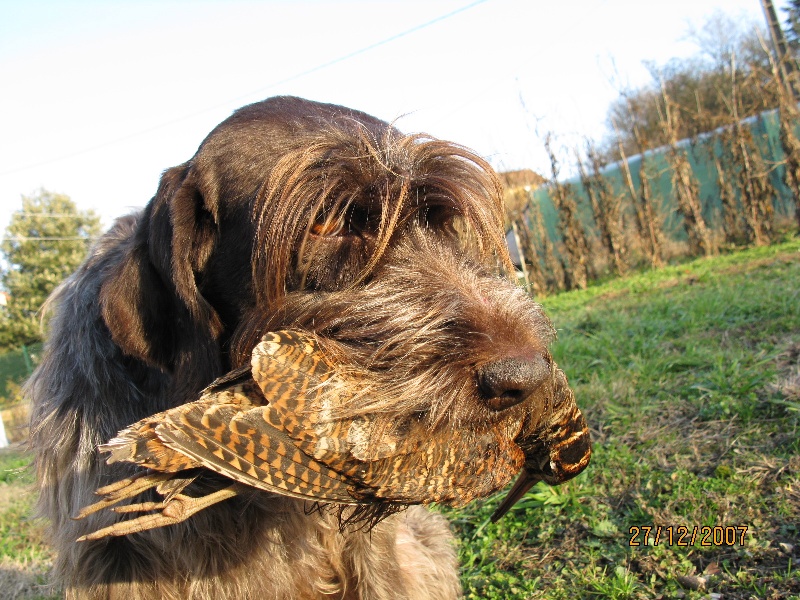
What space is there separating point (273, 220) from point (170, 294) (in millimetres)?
543

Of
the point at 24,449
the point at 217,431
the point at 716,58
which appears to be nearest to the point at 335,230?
the point at 217,431

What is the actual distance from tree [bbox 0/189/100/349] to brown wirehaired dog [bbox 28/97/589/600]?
2529 cm

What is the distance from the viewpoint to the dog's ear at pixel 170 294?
2.29m

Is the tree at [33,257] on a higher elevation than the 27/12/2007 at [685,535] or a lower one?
higher

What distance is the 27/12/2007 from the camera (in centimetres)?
289

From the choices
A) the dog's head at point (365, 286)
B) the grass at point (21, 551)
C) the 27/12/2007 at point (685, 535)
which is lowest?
the 27/12/2007 at point (685, 535)

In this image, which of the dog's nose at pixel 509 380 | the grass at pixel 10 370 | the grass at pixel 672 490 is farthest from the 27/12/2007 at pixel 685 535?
the grass at pixel 10 370

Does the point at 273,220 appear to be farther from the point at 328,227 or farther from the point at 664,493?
the point at 664,493

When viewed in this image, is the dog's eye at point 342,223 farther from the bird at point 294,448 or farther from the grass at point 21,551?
the grass at point 21,551

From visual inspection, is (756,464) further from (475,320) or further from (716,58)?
(716,58)

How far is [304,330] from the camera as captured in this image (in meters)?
1.94

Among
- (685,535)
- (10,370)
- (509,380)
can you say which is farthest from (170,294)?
(10,370)

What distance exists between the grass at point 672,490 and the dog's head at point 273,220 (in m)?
1.57

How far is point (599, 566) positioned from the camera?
10.1 ft
